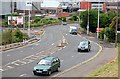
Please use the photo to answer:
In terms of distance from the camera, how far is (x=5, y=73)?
3048cm

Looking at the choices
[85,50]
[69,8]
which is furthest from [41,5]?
[85,50]

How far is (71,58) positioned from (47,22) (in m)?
86.9

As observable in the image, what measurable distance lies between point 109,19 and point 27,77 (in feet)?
216

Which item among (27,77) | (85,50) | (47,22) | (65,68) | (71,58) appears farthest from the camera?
(47,22)

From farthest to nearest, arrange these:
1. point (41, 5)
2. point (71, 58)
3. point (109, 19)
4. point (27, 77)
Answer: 1. point (41, 5)
2. point (109, 19)
3. point (71, 58)
4. point (27, 77)

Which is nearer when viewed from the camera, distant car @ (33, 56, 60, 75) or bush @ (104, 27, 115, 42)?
distant car @ (33, 56, 60, 75)

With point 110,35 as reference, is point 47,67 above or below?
above

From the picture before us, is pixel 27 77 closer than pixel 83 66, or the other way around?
pixel 27 77

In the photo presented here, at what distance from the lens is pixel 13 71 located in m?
31.9

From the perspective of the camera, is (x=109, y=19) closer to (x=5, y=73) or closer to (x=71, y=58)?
(x=71, y=58)

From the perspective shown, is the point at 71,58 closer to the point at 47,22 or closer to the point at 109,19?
the point at 109,19

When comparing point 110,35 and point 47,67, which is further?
point 110,35

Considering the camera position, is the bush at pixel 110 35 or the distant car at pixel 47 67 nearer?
the distant car at pixel 47 67

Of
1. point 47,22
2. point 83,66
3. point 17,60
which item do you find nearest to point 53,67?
point 83,66
